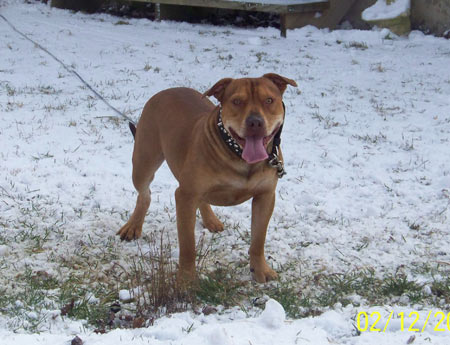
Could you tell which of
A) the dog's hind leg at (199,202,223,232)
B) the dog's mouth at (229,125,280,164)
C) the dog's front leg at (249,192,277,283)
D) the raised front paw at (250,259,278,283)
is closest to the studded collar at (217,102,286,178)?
the dog's mouth at (229,125,280,164)

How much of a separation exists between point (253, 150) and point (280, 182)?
204cm

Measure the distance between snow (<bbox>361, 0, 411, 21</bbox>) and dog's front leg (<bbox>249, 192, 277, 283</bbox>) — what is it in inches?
292

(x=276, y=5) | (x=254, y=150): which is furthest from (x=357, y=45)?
(x=254, y=150)

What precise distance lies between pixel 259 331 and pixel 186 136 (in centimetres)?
144

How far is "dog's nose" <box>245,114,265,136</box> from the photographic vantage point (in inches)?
131

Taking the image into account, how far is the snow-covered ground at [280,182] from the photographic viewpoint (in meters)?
3.24

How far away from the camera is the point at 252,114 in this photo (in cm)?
336

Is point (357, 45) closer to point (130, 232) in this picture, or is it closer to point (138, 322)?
point (130, 232)

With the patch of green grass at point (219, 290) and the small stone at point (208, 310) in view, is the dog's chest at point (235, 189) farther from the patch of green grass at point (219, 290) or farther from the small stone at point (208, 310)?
the small stone at point (208, 310)

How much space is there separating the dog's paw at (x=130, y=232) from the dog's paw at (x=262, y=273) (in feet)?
3.28

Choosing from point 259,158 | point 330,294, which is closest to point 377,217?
point 330,294

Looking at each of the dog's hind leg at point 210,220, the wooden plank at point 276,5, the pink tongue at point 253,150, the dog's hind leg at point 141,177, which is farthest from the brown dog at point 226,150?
the wooden plank at point 276,5

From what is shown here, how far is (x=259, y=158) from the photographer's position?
3389mm

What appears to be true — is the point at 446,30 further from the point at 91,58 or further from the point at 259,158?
the point at 259,158
